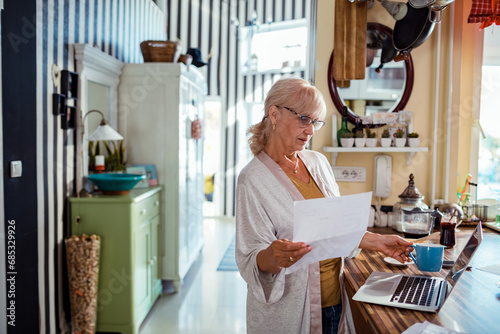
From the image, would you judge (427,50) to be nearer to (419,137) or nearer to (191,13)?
(419,137)

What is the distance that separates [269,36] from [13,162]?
5079 mm

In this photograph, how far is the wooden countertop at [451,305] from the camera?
115 centimetres

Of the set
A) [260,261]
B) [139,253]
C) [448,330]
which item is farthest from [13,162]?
[448,330]

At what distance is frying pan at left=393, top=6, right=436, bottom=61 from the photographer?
203 cm

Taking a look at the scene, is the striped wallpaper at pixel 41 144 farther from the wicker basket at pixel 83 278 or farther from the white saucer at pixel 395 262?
the white saucer at pixel 395 262

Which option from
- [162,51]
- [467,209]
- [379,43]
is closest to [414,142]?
[467,209]

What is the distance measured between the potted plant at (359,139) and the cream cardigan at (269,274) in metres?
1.04

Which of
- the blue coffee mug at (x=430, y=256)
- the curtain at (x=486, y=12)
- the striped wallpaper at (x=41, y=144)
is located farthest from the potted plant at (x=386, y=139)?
the striped wallpaper at (x=41, y=144)

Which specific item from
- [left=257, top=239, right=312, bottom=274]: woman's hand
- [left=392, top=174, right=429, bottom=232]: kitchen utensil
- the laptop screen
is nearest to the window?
[left=392, top=174, right=429, bottom=232]: kitchen utensil

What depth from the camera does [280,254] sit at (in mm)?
1249

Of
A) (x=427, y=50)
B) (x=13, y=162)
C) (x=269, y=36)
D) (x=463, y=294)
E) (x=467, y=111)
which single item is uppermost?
(x=269, y=36)

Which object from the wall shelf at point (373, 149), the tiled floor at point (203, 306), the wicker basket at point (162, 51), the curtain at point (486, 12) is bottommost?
the tiled floor at point (203, 306)

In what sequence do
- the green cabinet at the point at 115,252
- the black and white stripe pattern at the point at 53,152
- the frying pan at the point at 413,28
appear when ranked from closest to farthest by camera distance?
the frying pan at the point at 413,28, the black and white stripe pattern at the point at 53,152, the green cabinet at the point at 115,252

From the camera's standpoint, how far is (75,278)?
2.78m
